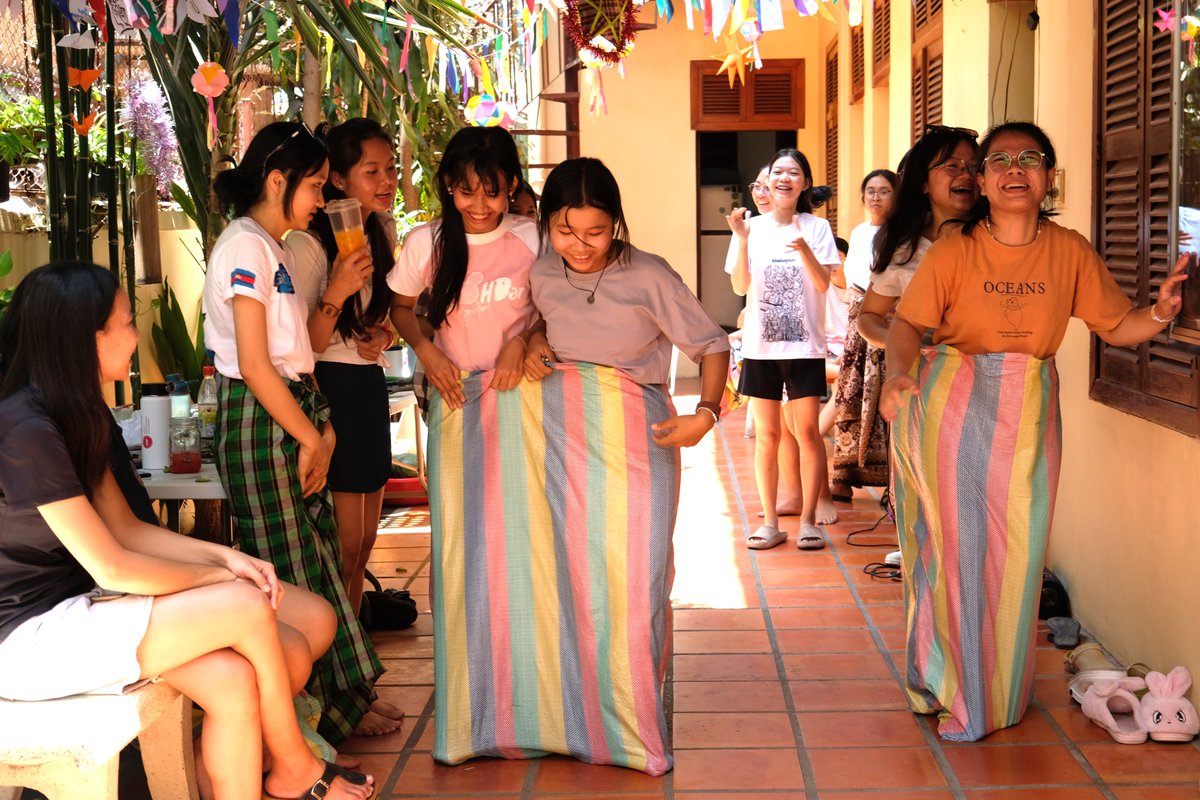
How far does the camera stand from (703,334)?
3.01 metres

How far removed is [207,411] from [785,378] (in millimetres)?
2490

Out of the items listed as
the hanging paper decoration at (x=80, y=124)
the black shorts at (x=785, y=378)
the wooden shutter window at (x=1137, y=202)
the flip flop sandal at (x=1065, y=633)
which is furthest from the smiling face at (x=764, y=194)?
the hanging paper decoration at (x=80, y=124)

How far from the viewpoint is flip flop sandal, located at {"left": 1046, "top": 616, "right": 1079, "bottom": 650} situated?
3.95 metres

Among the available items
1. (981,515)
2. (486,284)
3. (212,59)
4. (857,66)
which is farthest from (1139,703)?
(857,66)

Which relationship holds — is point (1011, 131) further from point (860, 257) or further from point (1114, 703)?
point (860, 257)

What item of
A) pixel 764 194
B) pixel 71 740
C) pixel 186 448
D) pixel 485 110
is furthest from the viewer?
pixel 764 194

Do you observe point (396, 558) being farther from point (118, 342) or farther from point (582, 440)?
point (118, 342)

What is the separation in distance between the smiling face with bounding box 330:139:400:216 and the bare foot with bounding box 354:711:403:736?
4.13 ft

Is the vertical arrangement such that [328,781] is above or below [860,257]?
below

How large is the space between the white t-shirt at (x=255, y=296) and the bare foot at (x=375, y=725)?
2.98 feet

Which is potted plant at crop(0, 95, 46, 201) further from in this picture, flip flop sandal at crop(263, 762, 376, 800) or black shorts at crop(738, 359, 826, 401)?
flip flop sandal at crop(263, 762, 376, 800)

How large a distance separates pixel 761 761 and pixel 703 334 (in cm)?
101

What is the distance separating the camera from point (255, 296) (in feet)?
9.60

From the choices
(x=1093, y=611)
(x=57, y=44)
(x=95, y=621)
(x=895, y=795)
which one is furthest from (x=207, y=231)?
(x=1093, y=611)
